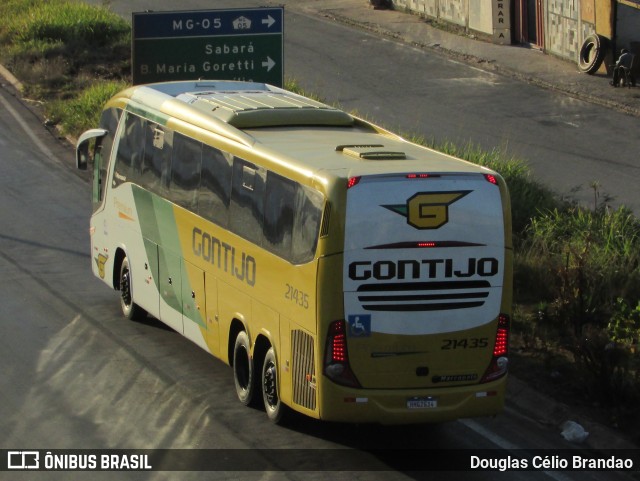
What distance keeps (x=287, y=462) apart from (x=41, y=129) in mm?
18238

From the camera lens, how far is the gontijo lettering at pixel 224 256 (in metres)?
13.1

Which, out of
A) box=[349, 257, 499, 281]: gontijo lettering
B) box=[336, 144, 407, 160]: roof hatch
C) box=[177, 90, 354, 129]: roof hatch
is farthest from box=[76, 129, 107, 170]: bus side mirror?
box=[349, 257, 499, 281]: gontijo lettering

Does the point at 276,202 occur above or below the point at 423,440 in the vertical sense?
above

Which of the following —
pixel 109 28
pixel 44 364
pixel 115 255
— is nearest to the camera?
→ pixel 44 364

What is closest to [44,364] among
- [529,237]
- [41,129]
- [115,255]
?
[115,255]

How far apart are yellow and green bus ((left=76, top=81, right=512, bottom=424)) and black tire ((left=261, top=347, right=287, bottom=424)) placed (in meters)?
0.02

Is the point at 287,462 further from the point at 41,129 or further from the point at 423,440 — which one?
the point at 41,129

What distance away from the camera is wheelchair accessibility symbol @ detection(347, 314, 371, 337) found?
453 inches

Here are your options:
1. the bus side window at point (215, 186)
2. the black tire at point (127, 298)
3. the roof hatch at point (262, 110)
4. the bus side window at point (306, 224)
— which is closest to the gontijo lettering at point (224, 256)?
the bus side window at point (215, 186)

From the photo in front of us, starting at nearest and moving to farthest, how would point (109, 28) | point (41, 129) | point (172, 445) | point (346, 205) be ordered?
point (346, 205)
point (172, 445)
point (41, 129)
point (109, 28)

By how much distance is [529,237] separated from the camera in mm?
17500

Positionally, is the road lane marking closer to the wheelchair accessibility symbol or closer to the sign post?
the sign post

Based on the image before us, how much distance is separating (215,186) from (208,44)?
28.2 feet

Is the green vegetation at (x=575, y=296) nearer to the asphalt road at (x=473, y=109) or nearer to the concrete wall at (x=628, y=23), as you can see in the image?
the asphalt road at (x=473, y=109)
